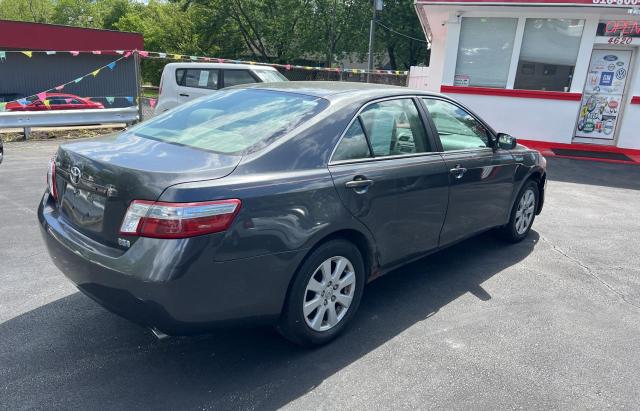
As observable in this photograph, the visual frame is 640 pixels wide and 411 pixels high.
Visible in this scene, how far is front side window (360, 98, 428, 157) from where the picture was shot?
135 inches

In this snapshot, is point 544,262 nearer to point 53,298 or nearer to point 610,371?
point 610,371

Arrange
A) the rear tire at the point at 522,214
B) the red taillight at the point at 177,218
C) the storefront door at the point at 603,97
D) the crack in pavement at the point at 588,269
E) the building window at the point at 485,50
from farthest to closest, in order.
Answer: the building window at the point at 485,50 < the storefront door at the point at 603,97 < the rear tire at the point at 522,214 < the crack in pavement at the point at 588,269 < the red taillight at the point at 177,218

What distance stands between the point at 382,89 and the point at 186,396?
8.18 ft

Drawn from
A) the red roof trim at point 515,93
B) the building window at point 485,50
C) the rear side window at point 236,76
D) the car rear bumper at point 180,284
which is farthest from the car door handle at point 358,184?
the building window at point 485,50

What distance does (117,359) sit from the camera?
9.64 feet

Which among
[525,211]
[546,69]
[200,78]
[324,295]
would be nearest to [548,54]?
[546,69]

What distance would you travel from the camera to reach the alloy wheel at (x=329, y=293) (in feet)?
9.86

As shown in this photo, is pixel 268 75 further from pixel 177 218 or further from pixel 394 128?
pixel 177 218

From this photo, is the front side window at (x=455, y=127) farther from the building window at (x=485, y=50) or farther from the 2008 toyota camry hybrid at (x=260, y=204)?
the building window at (x=485, y=50)

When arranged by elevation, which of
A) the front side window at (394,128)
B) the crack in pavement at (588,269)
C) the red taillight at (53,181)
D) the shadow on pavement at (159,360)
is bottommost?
the shadow on pavement at (159,360)

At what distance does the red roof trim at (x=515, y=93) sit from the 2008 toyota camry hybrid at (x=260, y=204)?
8.43 m

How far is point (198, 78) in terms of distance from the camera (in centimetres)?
1119

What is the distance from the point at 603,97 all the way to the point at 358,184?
430 inches

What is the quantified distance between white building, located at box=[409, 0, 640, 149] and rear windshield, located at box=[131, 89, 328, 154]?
29.3ft
